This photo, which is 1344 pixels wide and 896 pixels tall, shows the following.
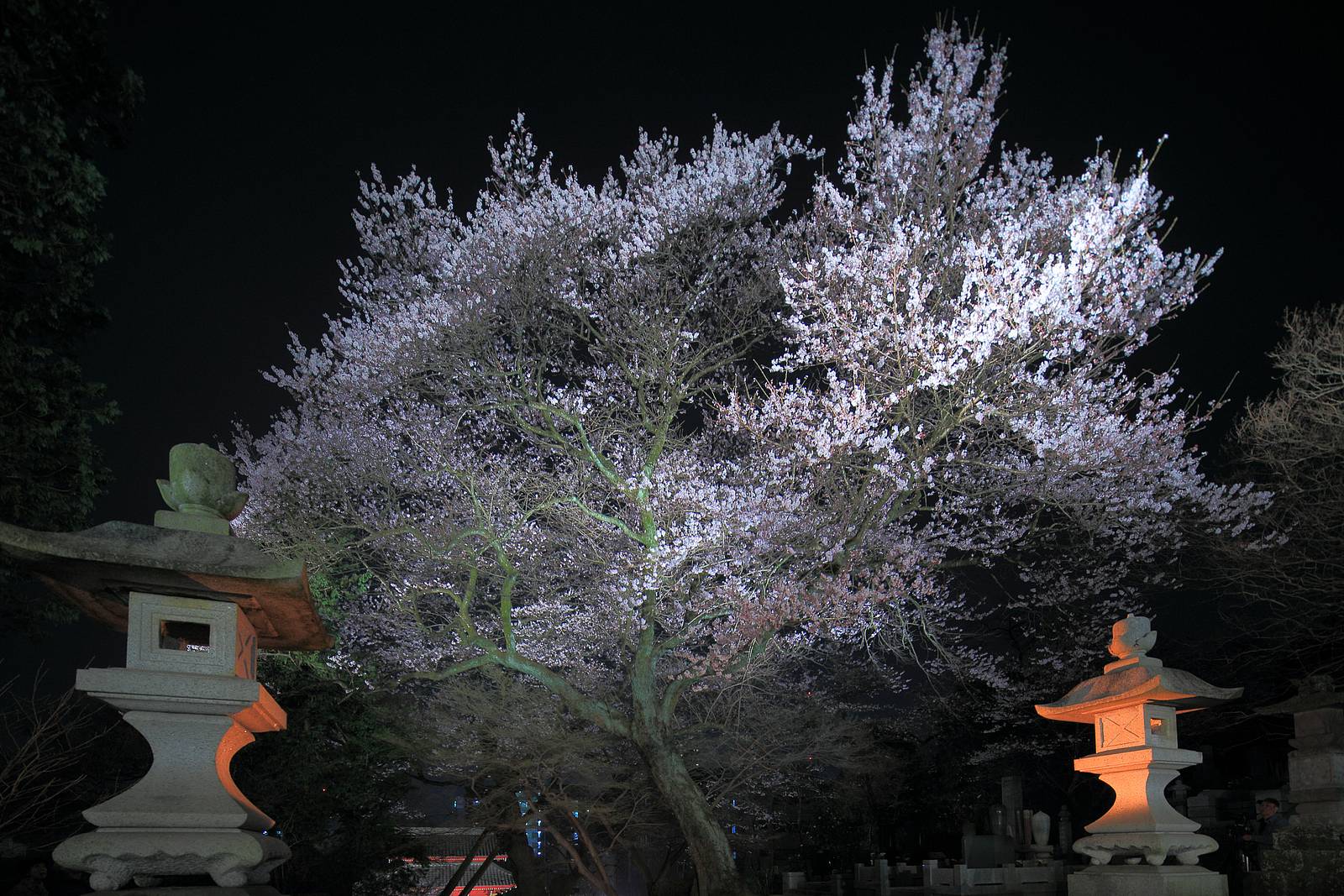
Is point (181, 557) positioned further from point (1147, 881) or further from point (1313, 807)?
point (1313, 807)

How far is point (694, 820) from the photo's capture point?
1158 cm

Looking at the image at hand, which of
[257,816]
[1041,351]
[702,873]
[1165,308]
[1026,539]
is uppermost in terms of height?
[1165,308]

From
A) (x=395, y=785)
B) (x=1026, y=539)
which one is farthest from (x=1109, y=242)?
(x=395, y=785)

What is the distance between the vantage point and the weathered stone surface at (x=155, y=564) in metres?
4.71

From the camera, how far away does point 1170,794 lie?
58.2 feet

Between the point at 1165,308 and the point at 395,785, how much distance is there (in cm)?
1370

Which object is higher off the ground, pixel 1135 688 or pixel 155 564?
pixel 155 564

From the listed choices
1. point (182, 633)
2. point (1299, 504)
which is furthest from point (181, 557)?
point (1299, 504)

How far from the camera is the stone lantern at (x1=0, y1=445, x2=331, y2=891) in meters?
4.54

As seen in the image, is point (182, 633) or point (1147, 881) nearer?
point (182, 633)

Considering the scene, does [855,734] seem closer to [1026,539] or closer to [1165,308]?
[1026,539]

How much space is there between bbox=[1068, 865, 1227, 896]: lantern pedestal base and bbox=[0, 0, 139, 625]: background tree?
1030 cm

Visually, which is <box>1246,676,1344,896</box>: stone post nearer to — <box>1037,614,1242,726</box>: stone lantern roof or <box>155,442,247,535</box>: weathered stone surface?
<box>1037,614,1242,726</box>: stone lantern roof

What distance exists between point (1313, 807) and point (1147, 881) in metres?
3.71
